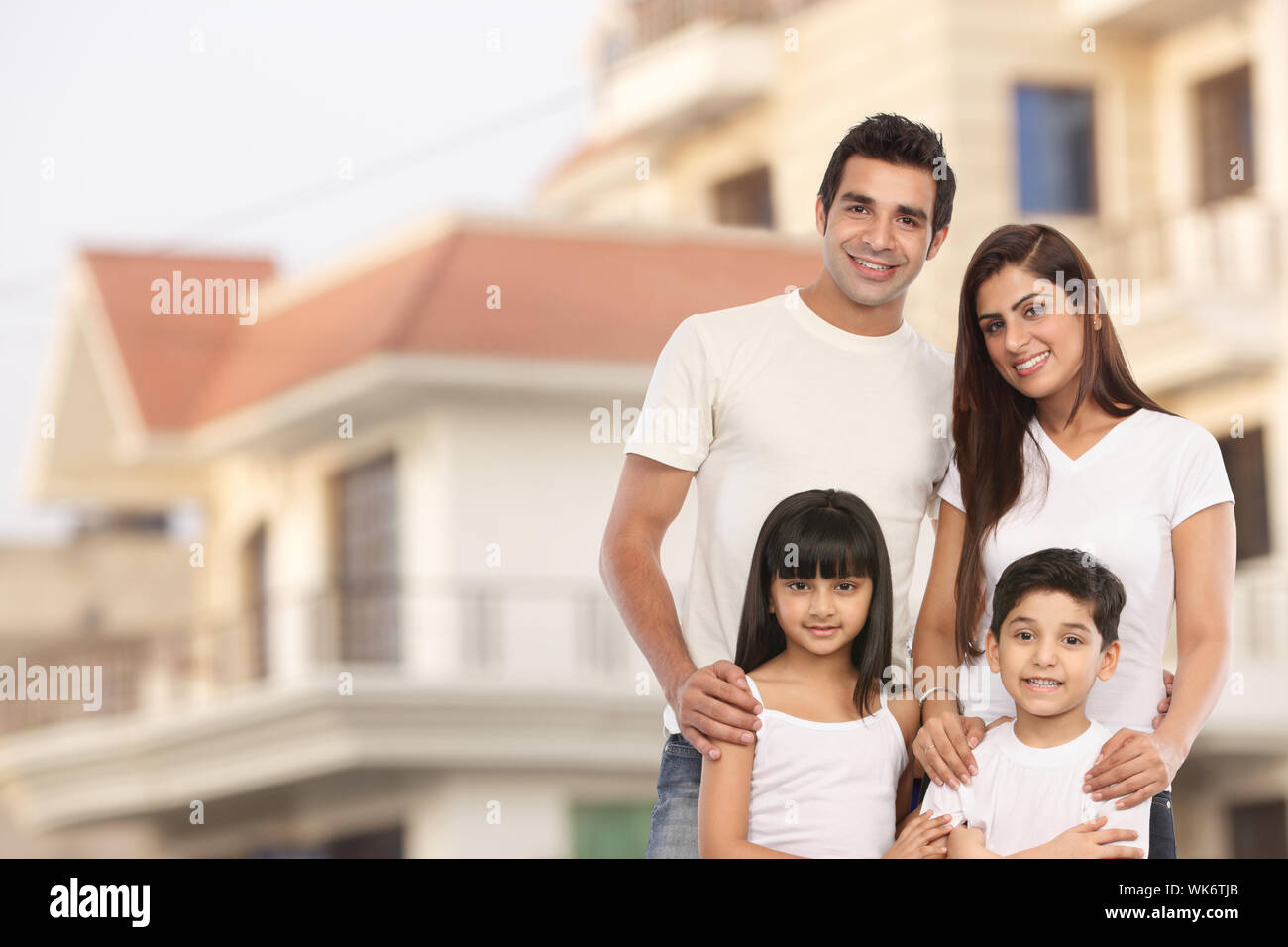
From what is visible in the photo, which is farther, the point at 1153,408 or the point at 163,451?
the point at 163,451

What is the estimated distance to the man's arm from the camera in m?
3.38

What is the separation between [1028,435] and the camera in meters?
3.54

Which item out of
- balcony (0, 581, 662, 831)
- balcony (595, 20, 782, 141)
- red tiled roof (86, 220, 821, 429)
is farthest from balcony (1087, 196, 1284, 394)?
balcony (0, 581, 662, 831)

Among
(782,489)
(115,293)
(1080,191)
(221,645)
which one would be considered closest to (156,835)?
(221,645)

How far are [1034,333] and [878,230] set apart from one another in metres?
0.31

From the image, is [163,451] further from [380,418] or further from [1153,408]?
[1153,408]

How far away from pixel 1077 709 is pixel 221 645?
14.0 metres

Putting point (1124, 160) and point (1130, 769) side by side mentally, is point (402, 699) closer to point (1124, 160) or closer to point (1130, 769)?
point (1124, 160)

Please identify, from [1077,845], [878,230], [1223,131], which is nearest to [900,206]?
[878,230]

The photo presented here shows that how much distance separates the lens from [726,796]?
340 centimetres

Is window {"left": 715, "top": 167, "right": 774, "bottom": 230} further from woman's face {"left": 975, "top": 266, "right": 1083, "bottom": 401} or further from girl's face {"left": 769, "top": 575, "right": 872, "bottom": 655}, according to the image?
girl's face {"left": 769, "top": 575, "right": 872, "bottom": 655}
